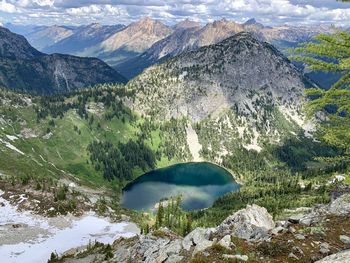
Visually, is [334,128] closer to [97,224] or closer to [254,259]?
[254,259]

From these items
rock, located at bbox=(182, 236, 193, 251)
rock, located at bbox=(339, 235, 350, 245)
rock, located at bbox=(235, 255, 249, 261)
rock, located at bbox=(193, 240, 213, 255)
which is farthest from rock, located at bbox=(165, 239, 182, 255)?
rock, located at bbox=(339, 235, 350, 245)

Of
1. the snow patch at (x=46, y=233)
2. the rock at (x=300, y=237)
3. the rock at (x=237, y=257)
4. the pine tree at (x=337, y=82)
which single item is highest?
the pine tree at (x=337, y=82)

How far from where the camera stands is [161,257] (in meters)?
41.9

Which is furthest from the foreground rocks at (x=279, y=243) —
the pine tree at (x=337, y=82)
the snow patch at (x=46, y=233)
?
the snow patch at (x=46, y=233)

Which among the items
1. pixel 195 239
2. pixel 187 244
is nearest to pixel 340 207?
pixel 195 239

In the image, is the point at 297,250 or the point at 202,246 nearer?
the point at 297,250

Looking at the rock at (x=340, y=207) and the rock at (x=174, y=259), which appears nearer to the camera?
the rock at (x=174, y=259)

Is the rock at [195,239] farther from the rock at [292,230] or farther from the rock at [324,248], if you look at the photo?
the rock at [324,248]

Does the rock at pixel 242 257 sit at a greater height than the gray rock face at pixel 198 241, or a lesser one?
greater

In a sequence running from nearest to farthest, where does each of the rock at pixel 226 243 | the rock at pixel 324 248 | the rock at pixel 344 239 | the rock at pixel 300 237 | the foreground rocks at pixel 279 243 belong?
the rock at pixel 324 248 < the foreground rocks at pixel 279 243 < the rock at pixel 344 239 < the rock at pixel 300 237 < the rock at pixel 226 243

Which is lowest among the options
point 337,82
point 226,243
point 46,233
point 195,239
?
point 46,233

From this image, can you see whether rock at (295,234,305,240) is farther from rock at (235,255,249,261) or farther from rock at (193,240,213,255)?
rock at (193,240,213,255)

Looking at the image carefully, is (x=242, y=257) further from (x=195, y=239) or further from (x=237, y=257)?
(x=195, y=239)

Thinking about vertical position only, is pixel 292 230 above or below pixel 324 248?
below
